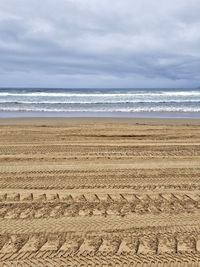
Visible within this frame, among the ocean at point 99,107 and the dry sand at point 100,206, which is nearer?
the dry sand at point 100,206

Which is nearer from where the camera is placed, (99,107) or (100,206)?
(100,206)

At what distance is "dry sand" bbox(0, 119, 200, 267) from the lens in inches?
162

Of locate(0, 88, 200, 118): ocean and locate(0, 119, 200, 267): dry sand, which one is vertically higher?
locate(0, 88, 200, 118): ocean

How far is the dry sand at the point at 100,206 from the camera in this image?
13.5ft

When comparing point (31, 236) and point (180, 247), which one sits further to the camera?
point (31, 236)

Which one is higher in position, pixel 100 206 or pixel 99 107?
pixel 99 107

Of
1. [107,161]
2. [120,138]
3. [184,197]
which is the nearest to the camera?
[184,197]

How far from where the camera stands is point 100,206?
5.54 m

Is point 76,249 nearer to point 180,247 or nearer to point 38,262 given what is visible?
point 38,262

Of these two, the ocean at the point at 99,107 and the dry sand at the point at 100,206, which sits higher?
the ocean at the point at 99,107

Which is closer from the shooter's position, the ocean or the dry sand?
the dry sand

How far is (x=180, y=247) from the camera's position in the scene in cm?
425

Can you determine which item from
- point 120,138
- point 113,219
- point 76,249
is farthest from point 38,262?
point 120,138

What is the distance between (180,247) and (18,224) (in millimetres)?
2013
